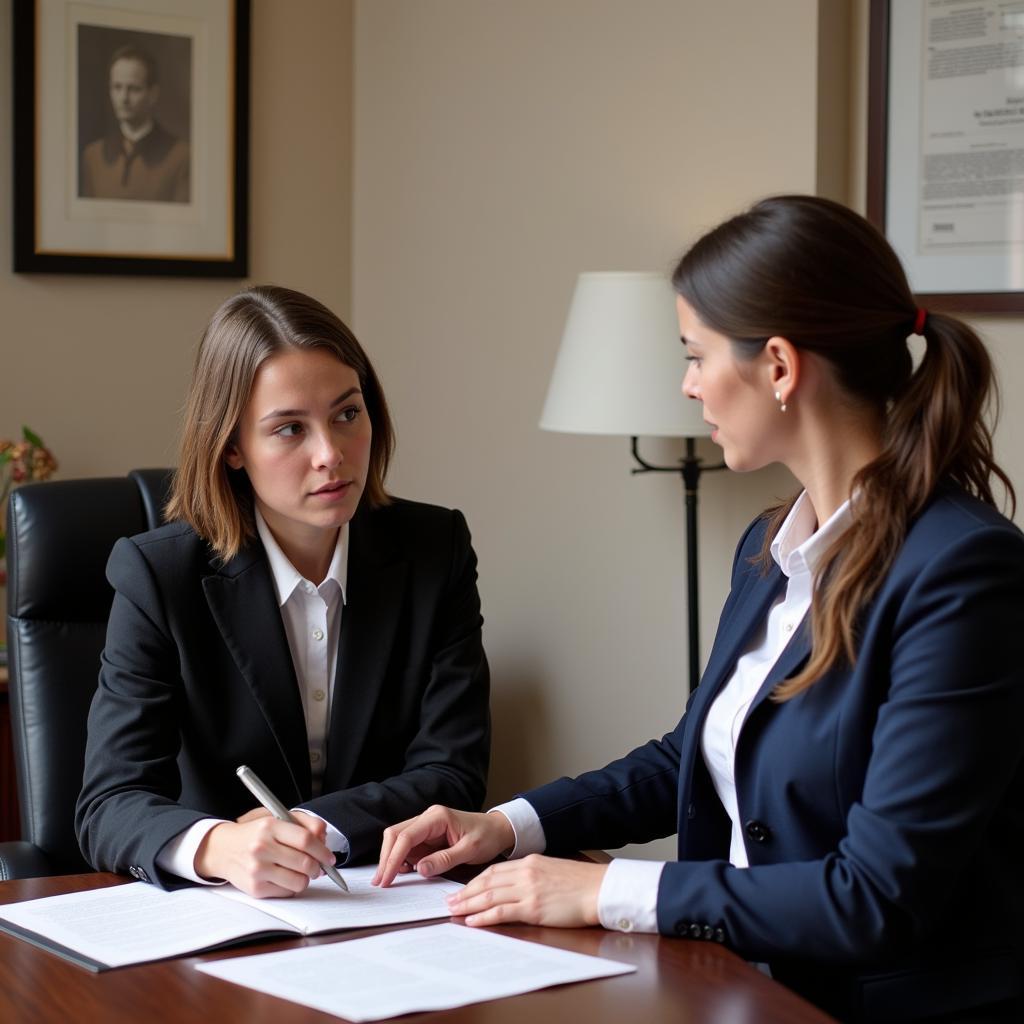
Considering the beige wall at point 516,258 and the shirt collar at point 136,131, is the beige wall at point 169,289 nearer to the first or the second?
the beige wall at point 516,258

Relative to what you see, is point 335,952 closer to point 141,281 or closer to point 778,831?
point 778,831

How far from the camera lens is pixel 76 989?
4.16ft

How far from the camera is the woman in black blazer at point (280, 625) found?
189 centimetres

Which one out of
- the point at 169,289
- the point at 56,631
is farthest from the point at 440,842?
the point at 169,289

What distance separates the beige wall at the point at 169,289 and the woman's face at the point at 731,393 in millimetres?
2296

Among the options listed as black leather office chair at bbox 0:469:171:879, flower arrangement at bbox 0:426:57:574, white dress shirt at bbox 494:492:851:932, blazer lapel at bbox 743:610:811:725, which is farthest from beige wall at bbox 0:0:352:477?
blazer lapel at bbox 743:610:811:725

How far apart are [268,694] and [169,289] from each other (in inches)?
76.5

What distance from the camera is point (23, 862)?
6.64ft

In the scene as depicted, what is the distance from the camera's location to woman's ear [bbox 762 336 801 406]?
4.79 ft

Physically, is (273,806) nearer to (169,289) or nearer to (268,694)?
(268,694)

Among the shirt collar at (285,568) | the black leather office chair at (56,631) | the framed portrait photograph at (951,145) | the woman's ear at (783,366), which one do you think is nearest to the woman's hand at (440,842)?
the shirt collar at (285,568)

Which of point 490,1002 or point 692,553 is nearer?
point 490,1002

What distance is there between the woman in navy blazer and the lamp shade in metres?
0.99

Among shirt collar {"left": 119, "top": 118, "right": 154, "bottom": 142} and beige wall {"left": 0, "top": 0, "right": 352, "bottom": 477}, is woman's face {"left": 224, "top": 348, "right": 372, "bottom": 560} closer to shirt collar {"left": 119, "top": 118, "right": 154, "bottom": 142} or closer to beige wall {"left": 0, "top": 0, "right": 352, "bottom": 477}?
beige wall {"left": 0, "top": 0, "right": 352, "bottom": 477}
